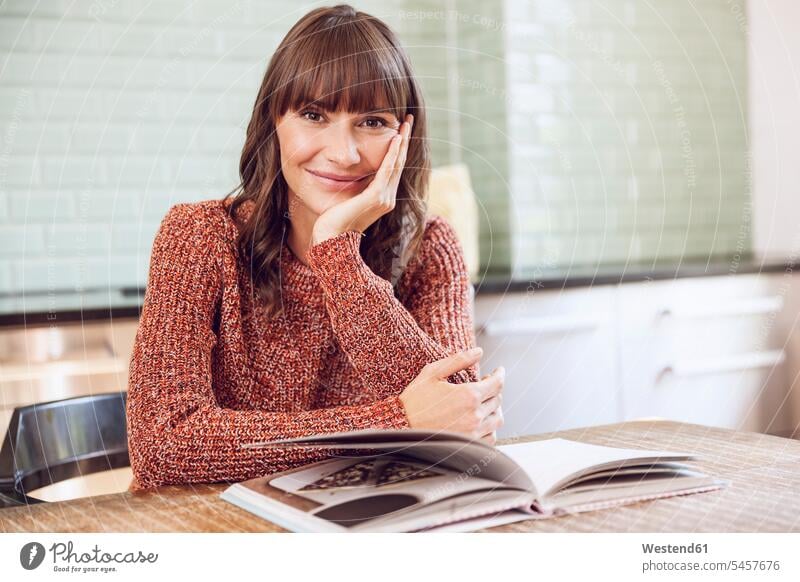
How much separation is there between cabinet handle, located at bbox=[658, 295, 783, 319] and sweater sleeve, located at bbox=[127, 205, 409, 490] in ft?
A: 4.13

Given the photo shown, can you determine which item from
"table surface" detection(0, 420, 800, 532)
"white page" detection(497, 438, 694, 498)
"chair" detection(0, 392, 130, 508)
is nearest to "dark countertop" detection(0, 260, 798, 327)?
"chair" detection(0, 392, 130, 508)

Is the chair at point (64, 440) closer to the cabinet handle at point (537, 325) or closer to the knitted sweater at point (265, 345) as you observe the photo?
the knitted sweater at point (265, 345)

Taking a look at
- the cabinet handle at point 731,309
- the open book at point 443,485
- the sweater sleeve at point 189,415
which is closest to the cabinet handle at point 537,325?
the cabinet handle at point 731,309

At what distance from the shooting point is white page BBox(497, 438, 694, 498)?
0.60 m

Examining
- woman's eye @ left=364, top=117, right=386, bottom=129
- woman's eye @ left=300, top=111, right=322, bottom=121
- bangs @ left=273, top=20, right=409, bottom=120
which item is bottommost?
woman's eye @ left=364, top=117, right=386, bottom=129

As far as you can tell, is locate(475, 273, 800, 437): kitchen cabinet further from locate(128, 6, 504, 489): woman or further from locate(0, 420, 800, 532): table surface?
locate(0, 420, 800, 532): table surface

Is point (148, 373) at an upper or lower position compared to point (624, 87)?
lower

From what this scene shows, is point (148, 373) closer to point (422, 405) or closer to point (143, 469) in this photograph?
point (143, 469)

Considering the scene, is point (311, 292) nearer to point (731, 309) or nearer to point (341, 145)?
point (341, 145)

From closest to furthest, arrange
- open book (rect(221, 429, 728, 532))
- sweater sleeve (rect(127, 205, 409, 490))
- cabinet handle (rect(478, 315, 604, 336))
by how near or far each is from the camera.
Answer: open book (rect(221, 429, 728, 532)) → sweater sleeve (rect(127, 205, 409, 490)) → cabinet handle (rect(478, 315, 604, 336))

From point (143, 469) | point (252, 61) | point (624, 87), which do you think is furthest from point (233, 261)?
point (624, 87)

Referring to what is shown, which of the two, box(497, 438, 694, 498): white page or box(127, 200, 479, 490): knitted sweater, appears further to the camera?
box(127, 200, 479, 490): knitted sweater

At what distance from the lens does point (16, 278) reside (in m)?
1.74

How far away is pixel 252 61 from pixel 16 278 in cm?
71
